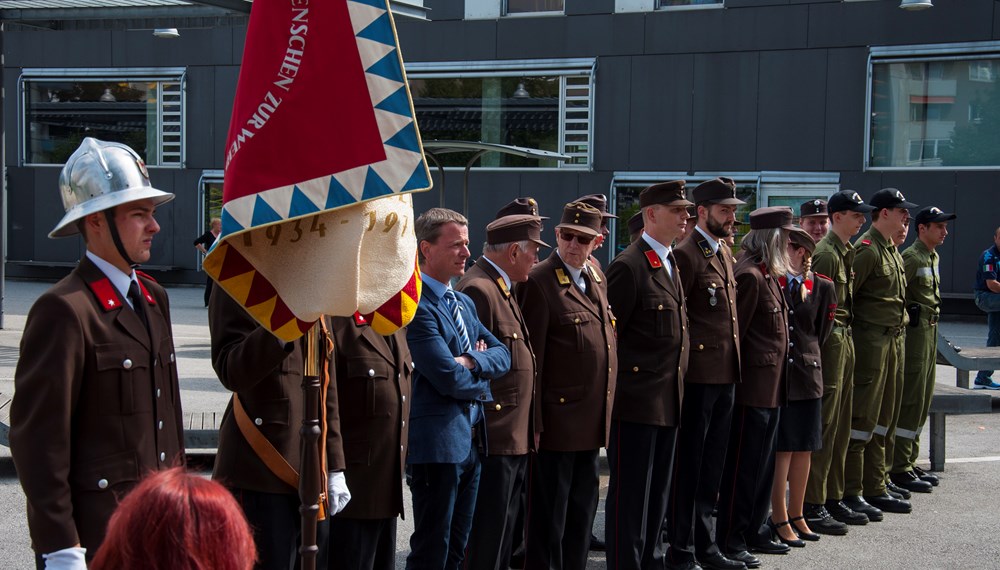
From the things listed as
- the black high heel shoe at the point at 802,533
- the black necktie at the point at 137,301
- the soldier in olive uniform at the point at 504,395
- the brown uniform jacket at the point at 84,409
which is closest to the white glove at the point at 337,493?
the brown uniform jacket at the point at 84,409

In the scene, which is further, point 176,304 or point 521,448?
point 176,304

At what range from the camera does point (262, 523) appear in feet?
13.5

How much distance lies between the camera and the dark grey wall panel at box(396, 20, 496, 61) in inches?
971

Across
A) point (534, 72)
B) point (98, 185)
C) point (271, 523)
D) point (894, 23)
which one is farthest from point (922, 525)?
point (534, 72)

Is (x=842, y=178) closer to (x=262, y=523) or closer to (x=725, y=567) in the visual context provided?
(x=725, y=567)

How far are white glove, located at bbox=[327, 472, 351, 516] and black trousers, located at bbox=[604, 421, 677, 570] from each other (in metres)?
2.48

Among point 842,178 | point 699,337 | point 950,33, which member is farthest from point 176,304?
point 699,337

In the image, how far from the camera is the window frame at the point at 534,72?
23.9 m

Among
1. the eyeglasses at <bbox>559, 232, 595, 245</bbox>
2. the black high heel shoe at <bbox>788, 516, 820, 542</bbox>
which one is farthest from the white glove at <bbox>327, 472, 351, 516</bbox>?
the black high heel shoe at <bbox>788, 516, 820, 542</bbox>

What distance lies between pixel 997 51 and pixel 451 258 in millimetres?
19095

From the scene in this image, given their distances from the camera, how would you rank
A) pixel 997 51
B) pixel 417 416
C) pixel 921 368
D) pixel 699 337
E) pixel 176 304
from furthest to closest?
1. pixel 176 304
2. pixel 997 51
3. pixel 921 368
4. pixel 699 337
5. pixel 417 416

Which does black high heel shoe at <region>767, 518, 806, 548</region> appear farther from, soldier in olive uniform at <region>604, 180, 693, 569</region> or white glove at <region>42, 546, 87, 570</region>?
white glove at <region>42, 546, 87, 570</region>

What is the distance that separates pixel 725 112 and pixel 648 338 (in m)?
17.4

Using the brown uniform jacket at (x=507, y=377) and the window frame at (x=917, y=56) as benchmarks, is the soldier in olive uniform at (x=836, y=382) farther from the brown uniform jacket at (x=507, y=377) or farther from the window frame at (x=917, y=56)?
the window frame at (x=917, y=56)
